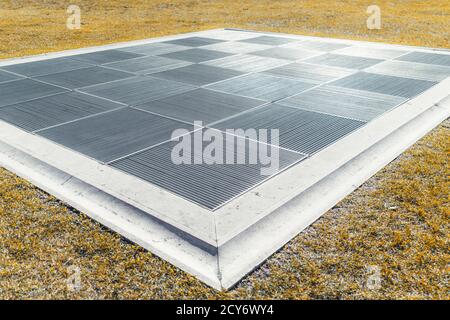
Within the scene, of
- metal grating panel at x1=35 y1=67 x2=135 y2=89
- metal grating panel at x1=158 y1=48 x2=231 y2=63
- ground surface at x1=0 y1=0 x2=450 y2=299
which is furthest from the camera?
metal grating panel at x1=158 y1=48 x2=231 y2=63

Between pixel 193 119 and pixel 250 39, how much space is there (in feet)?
24.9

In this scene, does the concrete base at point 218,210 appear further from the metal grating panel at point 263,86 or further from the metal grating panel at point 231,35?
the metal grating panel at point 231,35

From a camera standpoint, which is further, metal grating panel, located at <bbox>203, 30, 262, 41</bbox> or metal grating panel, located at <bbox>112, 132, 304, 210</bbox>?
→ metal grating panel, located at <bbox>203, 30, 262, 41</bbox>

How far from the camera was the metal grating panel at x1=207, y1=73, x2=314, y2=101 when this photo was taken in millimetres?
7941

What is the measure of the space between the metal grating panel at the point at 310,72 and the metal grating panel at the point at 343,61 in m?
0.42

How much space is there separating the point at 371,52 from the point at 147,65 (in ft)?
19.4

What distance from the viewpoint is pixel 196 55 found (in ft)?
36.8

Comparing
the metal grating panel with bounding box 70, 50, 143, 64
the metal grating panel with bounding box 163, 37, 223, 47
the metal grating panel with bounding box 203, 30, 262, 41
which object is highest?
the metal grating panel with bounding box 203, 30, 262, 41

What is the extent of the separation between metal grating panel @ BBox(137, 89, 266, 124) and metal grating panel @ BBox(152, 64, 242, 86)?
0.86 m

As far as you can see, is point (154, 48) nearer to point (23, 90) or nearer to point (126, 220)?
point (23, 90)

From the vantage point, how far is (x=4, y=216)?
430 cm

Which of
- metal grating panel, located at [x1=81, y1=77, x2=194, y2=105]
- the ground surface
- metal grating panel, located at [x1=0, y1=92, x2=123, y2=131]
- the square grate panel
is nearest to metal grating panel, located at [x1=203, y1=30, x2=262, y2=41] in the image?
the square grate panel

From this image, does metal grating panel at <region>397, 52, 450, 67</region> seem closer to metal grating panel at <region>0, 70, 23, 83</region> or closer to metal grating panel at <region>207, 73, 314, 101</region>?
metal grating panel at <region>207, 73, 314, 101</region>

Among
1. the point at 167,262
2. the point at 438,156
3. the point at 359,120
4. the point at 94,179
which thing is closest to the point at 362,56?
the point at 359,120
